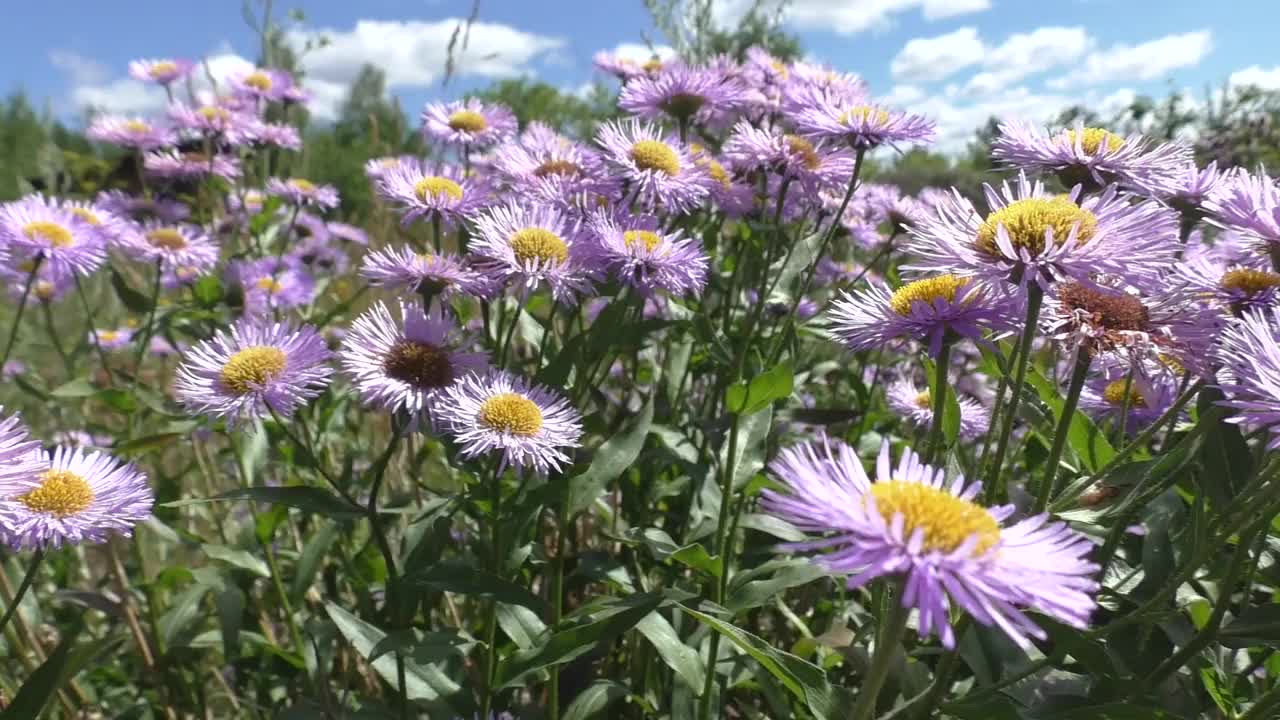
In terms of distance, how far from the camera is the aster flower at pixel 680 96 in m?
2.19

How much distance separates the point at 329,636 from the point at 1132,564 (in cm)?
145

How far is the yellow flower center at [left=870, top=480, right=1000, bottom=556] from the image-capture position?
2.39 ft

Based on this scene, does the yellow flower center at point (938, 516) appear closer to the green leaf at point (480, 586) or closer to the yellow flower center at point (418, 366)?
the green leaf at point (480, 586)

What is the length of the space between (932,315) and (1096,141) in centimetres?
52

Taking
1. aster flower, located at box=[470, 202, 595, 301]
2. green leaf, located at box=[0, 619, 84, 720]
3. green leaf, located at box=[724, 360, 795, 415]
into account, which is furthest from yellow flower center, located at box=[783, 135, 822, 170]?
green leaf, located at box=[0, 619, 84, 720]

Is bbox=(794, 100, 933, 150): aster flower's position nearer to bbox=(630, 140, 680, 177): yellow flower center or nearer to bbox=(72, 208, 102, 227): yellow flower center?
bbox=(630, 140, 680, 177): yellow flower center

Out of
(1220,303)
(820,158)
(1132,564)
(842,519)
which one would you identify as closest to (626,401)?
(820,158)

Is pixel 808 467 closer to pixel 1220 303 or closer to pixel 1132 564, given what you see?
pixel 1220 303

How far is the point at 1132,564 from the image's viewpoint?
144cm

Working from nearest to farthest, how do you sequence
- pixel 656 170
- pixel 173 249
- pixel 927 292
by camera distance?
pixel 927 292 < pixel 656 170 < pixel 173 249

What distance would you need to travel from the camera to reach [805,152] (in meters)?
1.91

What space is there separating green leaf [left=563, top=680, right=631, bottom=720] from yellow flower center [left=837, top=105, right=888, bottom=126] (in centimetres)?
116

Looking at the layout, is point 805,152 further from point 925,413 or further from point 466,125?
point 466,125

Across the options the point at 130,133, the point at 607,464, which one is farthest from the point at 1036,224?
the point at 130,133
